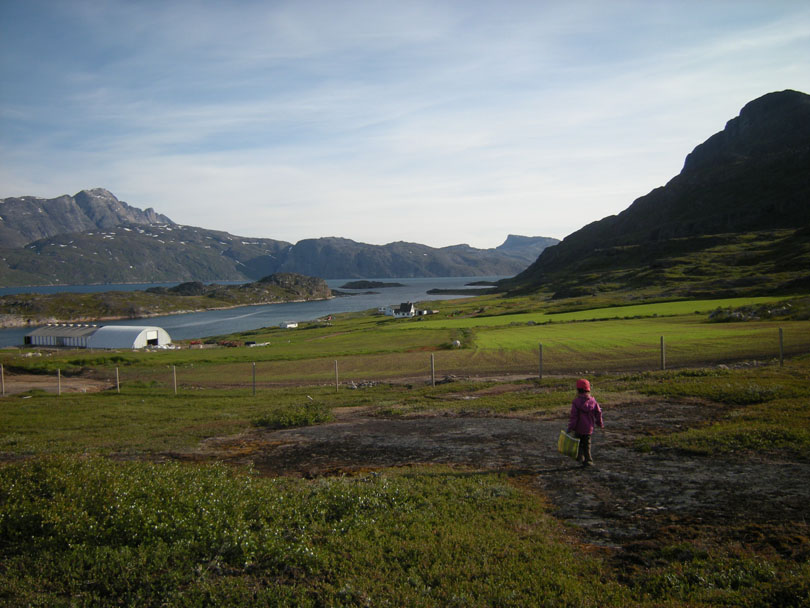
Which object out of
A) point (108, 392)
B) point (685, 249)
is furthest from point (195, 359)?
point (685, 249)

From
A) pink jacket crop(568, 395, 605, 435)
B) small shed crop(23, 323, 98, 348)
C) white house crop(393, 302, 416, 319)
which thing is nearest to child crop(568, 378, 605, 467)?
pink jacket crop(568, 395, 605, 435)

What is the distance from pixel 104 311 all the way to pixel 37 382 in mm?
169312

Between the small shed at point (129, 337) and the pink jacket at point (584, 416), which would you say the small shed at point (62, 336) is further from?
the pink jacket at point (584, 416)

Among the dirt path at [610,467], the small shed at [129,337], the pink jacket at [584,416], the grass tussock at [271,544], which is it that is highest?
the pink jacket at [584,416]

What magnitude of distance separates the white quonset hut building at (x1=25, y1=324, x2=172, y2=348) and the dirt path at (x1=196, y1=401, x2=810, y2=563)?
90.1 meters

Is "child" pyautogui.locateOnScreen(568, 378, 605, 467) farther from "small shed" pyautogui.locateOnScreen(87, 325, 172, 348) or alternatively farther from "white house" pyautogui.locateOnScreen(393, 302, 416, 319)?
→ "white house" pyautogui.locateOnScreen(393, 302, 416, 319)

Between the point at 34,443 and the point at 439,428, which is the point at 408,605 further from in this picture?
the point at 34,443

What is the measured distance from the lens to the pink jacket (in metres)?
12.2

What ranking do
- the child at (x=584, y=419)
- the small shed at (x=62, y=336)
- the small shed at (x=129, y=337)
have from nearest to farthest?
the child at (x=584, y=419) < the small shed at (x=129, y=337) < the small shed at (x=62, y=336)

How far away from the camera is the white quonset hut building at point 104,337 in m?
96.9

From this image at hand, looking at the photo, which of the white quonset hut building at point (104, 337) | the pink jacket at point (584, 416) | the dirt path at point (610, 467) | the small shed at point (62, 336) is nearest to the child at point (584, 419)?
the pink jacket at point (584, 416)

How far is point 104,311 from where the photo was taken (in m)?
194

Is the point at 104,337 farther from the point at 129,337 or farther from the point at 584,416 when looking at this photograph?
the point at 584,416

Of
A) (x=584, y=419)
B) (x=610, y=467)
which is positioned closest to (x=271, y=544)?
(x=584, y=419)
